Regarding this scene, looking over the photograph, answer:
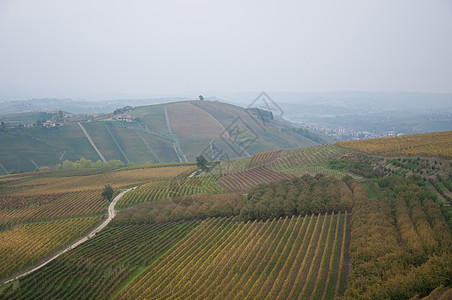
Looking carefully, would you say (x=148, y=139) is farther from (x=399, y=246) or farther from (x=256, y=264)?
(x=399, y=246)

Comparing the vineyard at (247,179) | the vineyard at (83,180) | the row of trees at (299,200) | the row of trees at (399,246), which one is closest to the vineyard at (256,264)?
the row of trees at (299,200)

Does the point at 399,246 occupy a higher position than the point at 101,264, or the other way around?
the point at 399,246

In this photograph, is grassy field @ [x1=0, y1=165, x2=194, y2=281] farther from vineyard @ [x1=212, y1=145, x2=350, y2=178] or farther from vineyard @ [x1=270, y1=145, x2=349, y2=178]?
vineyard @ [x1=270, y1=145, x2=349, y2=178]

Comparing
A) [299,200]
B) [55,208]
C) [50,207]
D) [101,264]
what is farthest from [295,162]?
[50,207]

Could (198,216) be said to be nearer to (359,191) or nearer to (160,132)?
(359,191)

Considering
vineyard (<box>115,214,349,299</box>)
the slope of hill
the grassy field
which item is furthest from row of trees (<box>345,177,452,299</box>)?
the grassy field

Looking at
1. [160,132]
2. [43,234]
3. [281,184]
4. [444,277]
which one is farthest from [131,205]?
[160,132]
